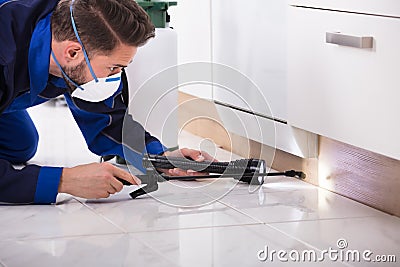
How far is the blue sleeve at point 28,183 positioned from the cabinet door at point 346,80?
1.85ft

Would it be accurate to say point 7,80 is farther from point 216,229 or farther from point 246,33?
point 246,33

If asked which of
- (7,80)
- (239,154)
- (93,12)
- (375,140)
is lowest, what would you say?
(239,154)

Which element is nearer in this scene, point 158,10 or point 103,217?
point 103,217

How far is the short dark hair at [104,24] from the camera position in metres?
1.73

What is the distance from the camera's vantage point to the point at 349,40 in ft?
5.81

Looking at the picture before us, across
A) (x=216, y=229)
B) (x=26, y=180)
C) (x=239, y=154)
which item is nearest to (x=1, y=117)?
(x=26, y=180)

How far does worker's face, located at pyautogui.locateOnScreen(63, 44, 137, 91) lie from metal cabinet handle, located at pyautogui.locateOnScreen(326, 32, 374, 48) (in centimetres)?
40

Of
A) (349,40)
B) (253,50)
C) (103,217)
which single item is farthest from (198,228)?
(253,50)

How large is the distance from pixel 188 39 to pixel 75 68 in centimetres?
82

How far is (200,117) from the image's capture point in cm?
266

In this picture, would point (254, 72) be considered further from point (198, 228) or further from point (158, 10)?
point (198, 228)

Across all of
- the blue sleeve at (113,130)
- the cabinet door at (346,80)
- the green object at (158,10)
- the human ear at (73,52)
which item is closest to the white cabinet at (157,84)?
the green object at (158,10)

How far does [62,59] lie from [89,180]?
0.87ft

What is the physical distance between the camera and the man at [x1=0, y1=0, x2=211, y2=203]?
173 cm
